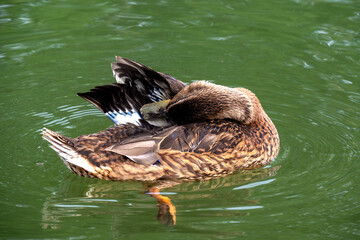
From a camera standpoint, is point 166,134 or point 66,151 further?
point 166,134

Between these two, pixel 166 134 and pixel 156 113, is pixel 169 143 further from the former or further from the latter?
pixel 156 113

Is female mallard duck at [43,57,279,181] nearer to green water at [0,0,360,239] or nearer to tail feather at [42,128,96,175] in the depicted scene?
tail feather at [42,128,96,175]

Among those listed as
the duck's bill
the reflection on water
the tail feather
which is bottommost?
the reflection on water

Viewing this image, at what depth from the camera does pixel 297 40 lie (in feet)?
32.8

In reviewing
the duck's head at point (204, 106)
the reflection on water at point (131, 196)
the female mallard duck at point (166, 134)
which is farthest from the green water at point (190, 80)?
the duck's head at point (204, 106)

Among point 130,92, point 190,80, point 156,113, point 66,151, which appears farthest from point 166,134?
point 190,80

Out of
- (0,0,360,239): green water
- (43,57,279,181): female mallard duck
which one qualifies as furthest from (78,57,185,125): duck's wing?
(0,0,360,239): green water

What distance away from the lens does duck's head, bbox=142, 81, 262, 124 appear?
6.76 meters

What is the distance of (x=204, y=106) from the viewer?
6.90 m

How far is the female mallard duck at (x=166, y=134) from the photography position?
6.54 m

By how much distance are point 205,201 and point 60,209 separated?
1414 mm

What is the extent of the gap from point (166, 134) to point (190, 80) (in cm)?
237

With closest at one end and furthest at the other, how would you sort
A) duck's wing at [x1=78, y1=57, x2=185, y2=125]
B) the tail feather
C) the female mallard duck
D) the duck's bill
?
the tail feather < the female mallard duck < the duck's bill < duck's wing at [x1=78, y1=57, x2=185, y2=125]

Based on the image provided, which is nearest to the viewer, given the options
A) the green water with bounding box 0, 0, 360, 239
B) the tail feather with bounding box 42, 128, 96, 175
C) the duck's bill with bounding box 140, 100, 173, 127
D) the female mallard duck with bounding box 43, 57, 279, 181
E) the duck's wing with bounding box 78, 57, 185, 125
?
the green water with bounding box 0, 0, 360, 239
